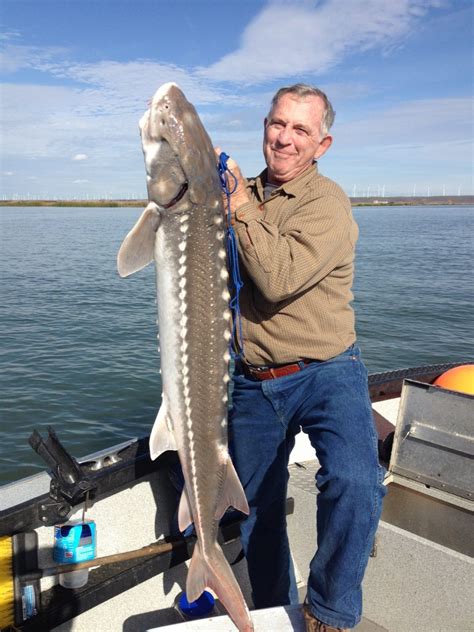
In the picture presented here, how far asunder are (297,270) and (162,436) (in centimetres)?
87

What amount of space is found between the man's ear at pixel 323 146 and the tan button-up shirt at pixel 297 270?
8 centimetres

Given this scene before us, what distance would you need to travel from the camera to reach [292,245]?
253 centimetres

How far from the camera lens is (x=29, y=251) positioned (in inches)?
1066

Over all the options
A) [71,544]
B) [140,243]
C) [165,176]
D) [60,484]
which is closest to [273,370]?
[140,243]

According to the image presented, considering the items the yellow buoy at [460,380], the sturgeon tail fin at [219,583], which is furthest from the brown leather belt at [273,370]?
the yellow buoy at [460,380]

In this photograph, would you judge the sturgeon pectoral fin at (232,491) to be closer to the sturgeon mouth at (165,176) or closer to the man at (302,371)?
the man at (302,371)

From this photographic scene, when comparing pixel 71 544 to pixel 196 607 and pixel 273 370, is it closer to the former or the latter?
pixel 196 607

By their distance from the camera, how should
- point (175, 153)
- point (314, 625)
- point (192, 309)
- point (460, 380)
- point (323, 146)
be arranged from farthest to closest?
point (460, 380), point (323, 146), point (314, 625), point (192, 309), point (175, 153)

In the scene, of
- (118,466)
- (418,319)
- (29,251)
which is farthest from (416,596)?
(29,251)

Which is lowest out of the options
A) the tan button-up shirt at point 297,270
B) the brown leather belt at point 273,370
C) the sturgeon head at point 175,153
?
the brown leather belt at point 273,370

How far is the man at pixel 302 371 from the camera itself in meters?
2.53

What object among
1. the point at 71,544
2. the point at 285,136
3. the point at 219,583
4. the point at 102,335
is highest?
the point at 285,136

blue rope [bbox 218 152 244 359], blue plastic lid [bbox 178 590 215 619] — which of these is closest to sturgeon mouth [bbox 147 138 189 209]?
blue rope [bbox 218 152 244 359]

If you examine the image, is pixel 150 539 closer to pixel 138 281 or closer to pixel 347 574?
pixel 347 574
